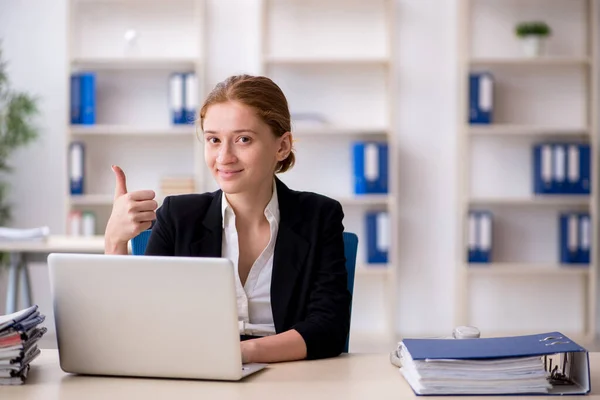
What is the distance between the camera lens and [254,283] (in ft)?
6.61

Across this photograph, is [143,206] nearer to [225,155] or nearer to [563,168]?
[225,155]

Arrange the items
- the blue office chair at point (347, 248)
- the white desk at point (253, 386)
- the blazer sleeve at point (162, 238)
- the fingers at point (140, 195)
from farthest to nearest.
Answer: the blue office chair at point (347, 248) < the blazer sleeve at point (162, 238) < the fingers at point (140, 195) < the white desk at point (253, 386)

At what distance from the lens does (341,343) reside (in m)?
1.87

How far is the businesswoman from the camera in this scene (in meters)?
1.94

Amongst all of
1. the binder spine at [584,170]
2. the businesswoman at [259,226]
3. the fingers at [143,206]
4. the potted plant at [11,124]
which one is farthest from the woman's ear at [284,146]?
the binder spine at [584,170]

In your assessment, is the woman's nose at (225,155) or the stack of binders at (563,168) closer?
the woman's nose at (225,155)

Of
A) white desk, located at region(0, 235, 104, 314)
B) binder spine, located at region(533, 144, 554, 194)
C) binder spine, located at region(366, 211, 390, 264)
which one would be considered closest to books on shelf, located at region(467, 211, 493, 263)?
binder spine, located at region(533, 144, 554, 194)

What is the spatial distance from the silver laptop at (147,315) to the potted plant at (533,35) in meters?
4.07

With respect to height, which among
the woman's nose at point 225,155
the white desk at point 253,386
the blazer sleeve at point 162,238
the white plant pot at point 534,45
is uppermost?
the white plant pot at point 534,45

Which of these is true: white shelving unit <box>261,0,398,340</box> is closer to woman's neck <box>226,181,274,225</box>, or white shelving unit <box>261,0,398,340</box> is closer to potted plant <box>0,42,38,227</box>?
potted plant <box>0,42,38,227</box>

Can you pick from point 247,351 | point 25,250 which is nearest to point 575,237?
point 25,250

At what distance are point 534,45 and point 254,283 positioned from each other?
368 cm

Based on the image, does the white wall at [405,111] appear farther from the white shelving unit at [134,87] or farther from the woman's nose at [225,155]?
the woman's nose at [225,155]

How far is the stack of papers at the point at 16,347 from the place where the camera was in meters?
1.57
